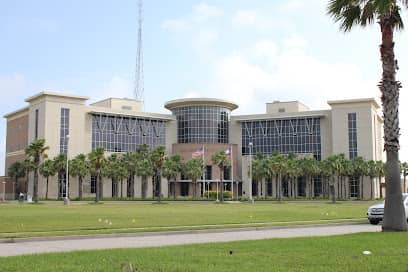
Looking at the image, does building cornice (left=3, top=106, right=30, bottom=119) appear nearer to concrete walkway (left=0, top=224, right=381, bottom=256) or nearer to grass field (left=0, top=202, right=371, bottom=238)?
grass field (left=0, top=202, right=371, bottom=238)

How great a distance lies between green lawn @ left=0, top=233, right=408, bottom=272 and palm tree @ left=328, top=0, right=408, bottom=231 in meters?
5.22

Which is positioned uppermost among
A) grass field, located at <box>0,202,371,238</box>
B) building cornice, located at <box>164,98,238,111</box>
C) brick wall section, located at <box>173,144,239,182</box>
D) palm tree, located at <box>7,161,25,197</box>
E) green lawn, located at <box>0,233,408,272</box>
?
building cornice, located at <box>164,98,238,111</box>

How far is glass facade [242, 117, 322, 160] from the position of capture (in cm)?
12669

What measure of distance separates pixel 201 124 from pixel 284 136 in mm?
19874

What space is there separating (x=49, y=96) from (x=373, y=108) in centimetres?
6919

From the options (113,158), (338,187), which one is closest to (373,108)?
(338,187)

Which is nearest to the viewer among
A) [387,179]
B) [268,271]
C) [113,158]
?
[268,271]

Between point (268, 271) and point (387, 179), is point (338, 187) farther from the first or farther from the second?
point (268, 271)

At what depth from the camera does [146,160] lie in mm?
105375

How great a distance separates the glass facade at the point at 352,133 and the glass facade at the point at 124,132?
141 ft

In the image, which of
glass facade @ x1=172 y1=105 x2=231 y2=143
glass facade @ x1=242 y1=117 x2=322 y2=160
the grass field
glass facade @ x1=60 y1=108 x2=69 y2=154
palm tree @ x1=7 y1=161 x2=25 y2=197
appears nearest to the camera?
the grass field

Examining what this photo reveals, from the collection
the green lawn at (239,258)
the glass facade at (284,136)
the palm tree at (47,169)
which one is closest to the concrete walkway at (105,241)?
the green lawn at (239,258)

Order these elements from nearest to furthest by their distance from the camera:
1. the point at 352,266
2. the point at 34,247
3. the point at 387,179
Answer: the point at 352,266
the point at 34,247
the point at 387,179

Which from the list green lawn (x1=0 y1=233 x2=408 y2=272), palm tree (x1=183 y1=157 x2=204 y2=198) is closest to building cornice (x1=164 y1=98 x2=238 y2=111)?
palm tree (x1=183 y1=157 x2=204 y2=198)
